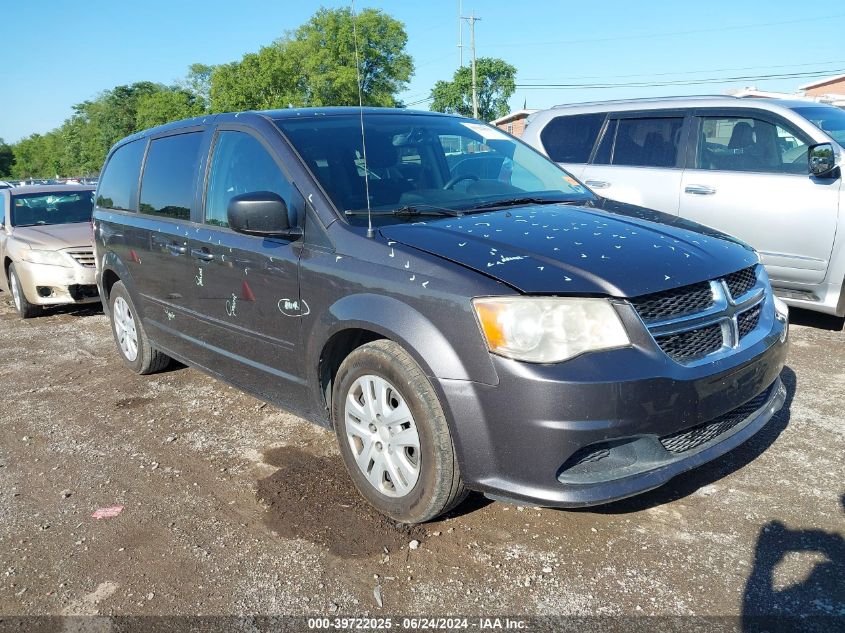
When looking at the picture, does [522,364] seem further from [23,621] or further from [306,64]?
[306,64]

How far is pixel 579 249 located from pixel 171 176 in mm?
2842

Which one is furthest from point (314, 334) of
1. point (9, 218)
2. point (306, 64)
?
point (306, 64)

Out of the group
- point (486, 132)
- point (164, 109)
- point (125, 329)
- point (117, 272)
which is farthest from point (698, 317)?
point (164, 109)

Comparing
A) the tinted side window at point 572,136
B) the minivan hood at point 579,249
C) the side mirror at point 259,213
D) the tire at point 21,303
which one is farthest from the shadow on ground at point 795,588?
the tire at point 21,303

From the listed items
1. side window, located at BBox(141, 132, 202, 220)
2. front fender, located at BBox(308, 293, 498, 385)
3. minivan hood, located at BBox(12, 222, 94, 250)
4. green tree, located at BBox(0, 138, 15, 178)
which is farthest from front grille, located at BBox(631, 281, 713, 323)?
green tree, located at BBox(0, 138, 15, 178)

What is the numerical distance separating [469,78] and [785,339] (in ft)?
269

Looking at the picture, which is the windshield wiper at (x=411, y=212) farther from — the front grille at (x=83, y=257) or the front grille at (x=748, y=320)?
the front grille at (x=83, y=257)

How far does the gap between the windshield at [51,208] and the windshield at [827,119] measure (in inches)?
311

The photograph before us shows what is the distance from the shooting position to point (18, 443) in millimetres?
4211

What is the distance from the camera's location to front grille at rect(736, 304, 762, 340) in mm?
2885

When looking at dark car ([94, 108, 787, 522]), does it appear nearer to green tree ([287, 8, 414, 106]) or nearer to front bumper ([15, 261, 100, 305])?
front bumper ([15, 261, 100, 305])

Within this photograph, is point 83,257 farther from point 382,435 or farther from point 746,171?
point 746,171

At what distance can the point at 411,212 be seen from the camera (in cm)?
325

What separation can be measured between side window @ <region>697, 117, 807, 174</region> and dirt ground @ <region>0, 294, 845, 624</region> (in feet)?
7.59
